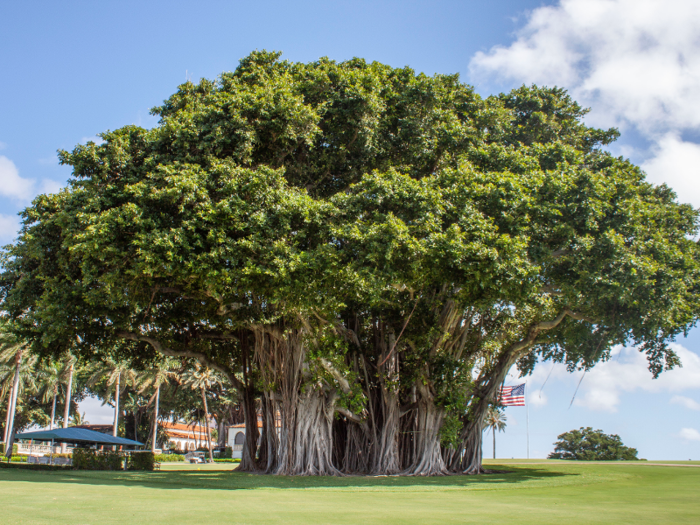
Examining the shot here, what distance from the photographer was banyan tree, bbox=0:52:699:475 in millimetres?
12531

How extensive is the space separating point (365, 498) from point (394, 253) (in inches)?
216

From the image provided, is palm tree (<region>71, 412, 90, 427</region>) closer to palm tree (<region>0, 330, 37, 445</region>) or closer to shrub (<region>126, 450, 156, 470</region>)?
palm tree (<region>0, 330, 37, 445</region>)

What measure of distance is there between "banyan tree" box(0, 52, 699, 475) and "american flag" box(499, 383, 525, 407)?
19.0 feet

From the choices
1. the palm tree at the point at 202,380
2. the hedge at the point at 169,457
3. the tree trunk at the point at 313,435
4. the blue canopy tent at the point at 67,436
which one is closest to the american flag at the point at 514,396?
the tree trunk at the point at 313,435

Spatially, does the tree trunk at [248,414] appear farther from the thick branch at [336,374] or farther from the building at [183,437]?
the building at [183,437]

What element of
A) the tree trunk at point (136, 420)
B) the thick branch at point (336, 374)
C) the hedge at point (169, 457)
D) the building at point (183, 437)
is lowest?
the building at point (183, 437)

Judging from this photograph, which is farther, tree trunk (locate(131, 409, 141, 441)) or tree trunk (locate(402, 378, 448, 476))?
tree trunk (locate(131, 409, 141, 441))

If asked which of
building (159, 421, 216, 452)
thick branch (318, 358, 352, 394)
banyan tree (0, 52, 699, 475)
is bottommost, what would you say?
building (159, 421, 216, 452)

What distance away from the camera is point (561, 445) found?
43562 mm

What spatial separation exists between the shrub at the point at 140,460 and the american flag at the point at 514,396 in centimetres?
1532

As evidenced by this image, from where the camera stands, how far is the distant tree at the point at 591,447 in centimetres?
4003

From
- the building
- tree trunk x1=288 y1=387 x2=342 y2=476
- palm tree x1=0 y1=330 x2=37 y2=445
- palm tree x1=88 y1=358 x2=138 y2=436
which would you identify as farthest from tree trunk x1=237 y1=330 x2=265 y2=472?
the building

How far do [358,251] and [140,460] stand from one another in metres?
13.5

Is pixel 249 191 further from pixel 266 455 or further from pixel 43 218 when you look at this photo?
pixel 266 455
